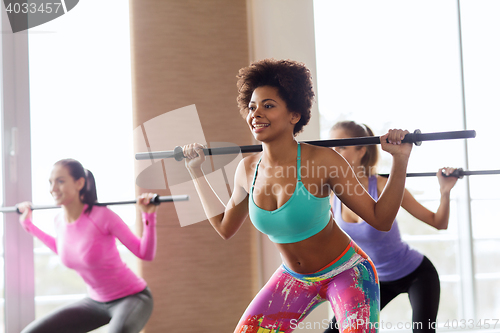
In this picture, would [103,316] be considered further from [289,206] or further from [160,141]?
[289,206]

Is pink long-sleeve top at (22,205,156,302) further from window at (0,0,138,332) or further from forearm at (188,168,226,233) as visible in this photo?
forearm at (188,168,226,233)

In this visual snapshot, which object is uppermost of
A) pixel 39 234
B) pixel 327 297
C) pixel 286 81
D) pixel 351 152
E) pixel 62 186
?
pixel 286 81

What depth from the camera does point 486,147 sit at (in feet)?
9.59

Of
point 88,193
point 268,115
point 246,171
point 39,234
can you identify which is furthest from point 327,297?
point 39,234

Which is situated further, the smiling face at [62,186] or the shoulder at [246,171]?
the smiling face at [62,186]

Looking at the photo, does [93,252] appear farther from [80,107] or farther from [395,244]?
[395,244]

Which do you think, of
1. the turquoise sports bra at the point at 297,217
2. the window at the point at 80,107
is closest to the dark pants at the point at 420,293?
the turquoise sports bra at the point at 297,217

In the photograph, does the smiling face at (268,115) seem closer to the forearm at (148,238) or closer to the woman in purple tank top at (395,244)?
the woman in purple tank top at (395,244)

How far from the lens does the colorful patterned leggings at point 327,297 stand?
3.71 ft

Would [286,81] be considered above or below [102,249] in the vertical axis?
above

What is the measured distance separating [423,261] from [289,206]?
1.05m

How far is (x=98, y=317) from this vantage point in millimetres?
1966

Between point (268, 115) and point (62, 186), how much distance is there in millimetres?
1489

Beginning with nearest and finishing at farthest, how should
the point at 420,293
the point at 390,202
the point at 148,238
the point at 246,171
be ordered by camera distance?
1. the point at 390,202
2. the point at 246,171
3. the point at 420,293
4. the point at 148,238
